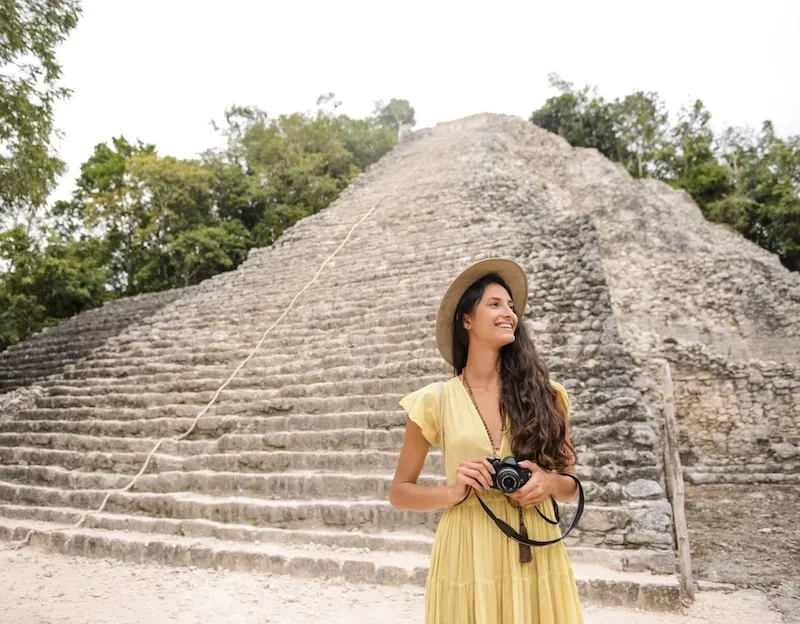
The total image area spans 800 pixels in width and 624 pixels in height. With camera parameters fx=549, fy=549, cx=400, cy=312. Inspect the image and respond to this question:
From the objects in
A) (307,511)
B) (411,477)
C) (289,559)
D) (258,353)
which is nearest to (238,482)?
(307,511)

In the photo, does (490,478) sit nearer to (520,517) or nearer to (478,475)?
(478,475)

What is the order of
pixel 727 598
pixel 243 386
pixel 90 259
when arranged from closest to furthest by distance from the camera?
1. pixel 727 598
2. pixel 243 386
3. pixel 90 259

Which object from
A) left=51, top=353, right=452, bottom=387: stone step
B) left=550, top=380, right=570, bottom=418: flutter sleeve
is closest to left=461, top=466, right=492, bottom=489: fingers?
left=550, top=380, right=570, bottom=418: flutter sleeve

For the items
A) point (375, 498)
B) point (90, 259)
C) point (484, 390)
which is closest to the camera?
point (484, 390)

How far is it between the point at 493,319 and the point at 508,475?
17.8 inches

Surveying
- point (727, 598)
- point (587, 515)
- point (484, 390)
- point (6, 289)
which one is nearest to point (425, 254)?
point (587, 515)

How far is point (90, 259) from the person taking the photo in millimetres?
15094

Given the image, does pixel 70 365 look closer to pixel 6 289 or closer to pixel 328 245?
pixel 328 245

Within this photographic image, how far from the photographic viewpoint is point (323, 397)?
557cm

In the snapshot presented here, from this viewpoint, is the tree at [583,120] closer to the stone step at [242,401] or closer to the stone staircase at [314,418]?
the stone staircase at [314,418]

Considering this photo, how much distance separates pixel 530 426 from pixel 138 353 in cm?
735

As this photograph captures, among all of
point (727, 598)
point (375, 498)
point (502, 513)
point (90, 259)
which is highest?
point (90, 259)

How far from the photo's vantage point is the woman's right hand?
4.30 feet

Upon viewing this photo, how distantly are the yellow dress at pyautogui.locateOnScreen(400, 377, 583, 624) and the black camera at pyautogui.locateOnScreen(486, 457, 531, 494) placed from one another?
101mm
